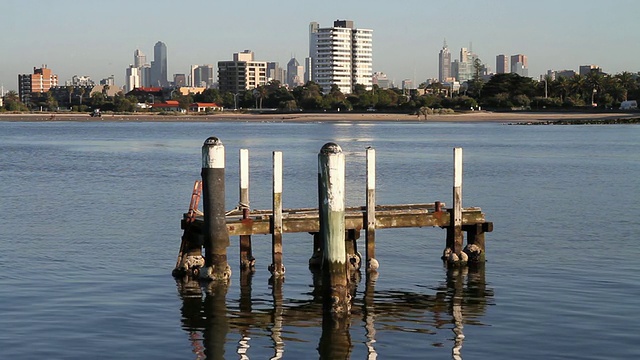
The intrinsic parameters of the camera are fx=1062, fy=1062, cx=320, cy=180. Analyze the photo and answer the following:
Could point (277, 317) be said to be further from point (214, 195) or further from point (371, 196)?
point (371, 196)

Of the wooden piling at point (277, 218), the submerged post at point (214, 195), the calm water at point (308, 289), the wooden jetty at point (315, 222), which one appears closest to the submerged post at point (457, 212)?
the wooden jetty at point (315, 222)

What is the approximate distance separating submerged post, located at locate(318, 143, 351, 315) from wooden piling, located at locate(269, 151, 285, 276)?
138 inches

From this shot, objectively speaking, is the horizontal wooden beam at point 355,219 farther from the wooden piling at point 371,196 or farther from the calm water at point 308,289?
the calm water at point 308,289

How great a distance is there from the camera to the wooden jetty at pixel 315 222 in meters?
18.6

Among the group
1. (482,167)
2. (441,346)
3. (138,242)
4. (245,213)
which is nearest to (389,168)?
(482,167)

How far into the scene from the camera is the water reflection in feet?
59.5

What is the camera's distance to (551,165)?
6888 centimetres

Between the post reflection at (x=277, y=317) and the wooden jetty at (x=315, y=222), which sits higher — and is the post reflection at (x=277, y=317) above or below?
below

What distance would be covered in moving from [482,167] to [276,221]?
1761 inches

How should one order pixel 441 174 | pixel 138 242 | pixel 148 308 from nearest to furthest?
pixel 148 308 < pixel 138 242 < pixel 441 174

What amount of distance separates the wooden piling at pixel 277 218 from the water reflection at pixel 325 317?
0.32m

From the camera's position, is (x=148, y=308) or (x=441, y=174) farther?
(x=441, y=174)

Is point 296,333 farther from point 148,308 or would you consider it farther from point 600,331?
point 600,331

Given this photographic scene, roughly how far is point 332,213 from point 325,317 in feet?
7.34
